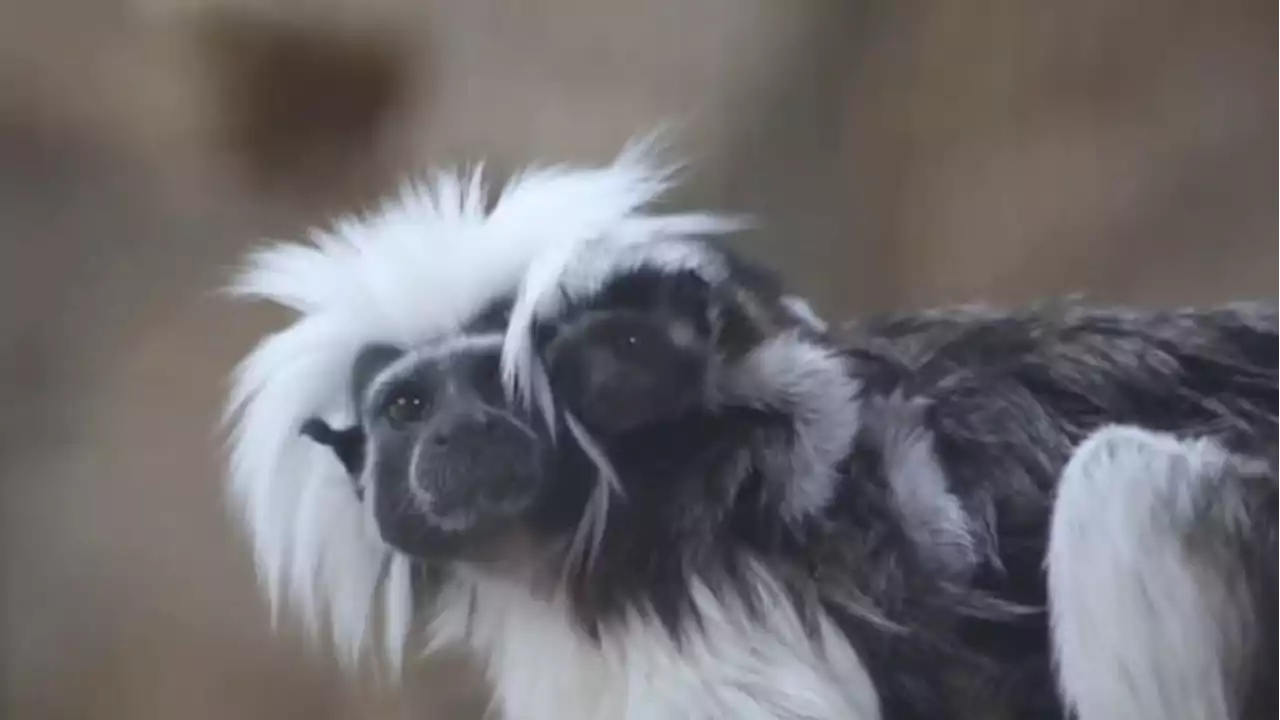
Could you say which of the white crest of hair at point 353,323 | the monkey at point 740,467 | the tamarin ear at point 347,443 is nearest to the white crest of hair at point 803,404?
the monkey at point 740,467

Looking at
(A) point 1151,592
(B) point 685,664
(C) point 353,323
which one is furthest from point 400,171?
(A) point 1151,592

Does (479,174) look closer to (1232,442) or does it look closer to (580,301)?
(580,301)

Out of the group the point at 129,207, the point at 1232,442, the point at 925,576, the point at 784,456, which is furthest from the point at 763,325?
the point at 129,207

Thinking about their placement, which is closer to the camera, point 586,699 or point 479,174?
point 586,699

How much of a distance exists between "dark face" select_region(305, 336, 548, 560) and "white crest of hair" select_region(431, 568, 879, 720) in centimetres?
5

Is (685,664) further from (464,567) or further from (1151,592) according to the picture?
(1151,592)

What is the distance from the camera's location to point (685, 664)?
878mm

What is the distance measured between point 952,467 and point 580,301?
257 millimetres

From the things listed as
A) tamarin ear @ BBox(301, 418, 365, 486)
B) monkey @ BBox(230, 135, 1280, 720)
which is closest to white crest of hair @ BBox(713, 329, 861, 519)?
monkey @ BBox(230, 135, 1280, 720)

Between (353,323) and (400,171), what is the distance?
0.46 feet

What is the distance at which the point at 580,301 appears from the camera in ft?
2.93

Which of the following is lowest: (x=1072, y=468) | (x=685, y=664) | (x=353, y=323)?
(x=685, y=664)

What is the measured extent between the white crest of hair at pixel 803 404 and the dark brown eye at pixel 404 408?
190 millimetres

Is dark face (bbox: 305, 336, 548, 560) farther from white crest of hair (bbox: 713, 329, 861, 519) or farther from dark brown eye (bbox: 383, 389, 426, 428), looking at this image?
white crest of hair (bbox: 713, 329, 861, 519)
